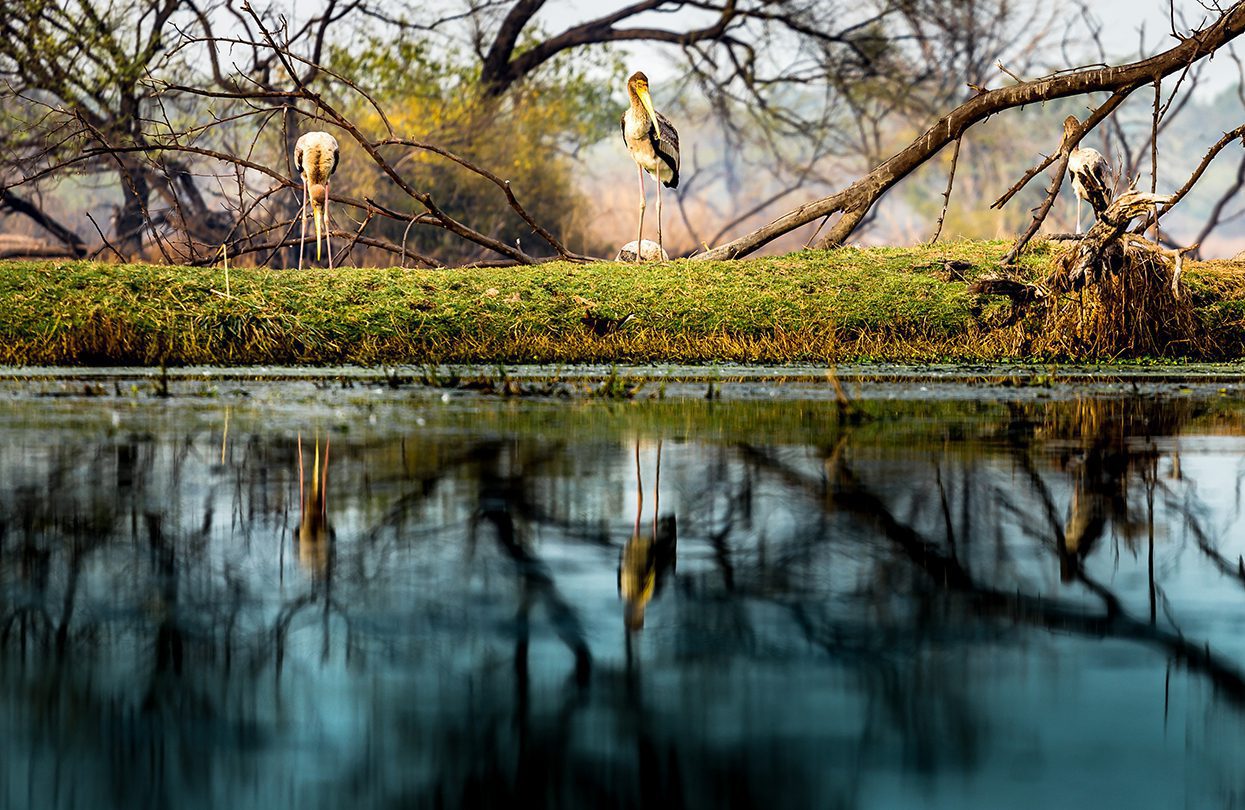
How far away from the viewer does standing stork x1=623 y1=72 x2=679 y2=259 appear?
15070mm

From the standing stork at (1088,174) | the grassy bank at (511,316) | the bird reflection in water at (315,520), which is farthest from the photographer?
the standing stork at (1088,174)

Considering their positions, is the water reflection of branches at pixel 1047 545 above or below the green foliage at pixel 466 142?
below

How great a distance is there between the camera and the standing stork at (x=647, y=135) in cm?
1507

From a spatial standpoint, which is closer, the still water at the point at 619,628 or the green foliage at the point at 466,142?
the still water at the point at 619,628

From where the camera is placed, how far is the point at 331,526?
3.37 m

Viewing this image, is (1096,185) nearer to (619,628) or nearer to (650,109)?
(650,109)

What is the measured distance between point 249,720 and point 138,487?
2.20 meters

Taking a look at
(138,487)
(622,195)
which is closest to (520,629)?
(138,487)

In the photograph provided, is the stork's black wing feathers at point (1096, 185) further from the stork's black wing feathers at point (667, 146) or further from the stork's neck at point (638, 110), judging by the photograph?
the stork's neck at point (638, 110)

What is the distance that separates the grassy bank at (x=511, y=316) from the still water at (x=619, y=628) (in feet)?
16.4

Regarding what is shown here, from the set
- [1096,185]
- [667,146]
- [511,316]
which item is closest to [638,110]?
[667,146]

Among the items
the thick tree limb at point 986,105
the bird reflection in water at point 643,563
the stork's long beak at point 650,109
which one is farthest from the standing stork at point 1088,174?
the bird reflection in water at point 643,563

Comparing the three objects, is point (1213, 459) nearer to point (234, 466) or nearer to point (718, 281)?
point (234, 466)

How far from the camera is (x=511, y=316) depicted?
406 inches
